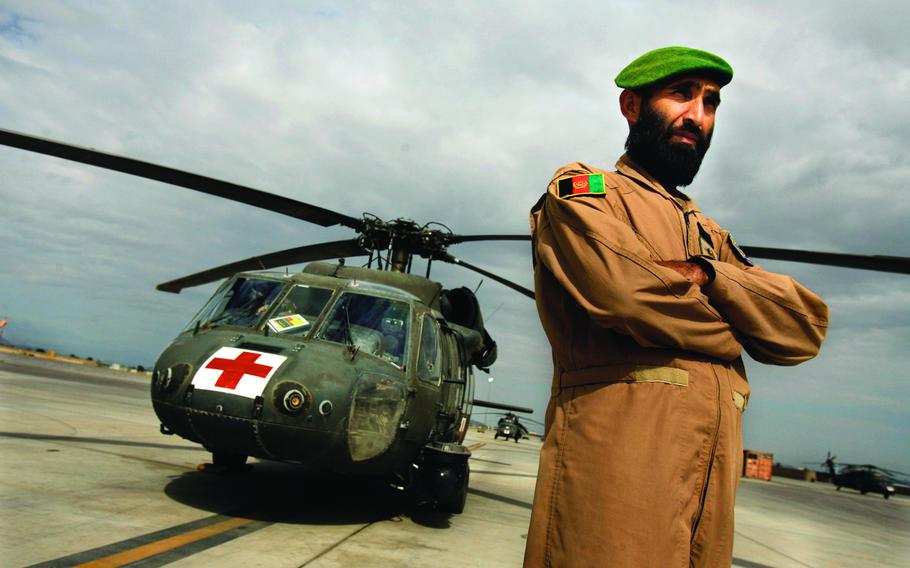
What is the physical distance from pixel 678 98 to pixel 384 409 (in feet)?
11.8

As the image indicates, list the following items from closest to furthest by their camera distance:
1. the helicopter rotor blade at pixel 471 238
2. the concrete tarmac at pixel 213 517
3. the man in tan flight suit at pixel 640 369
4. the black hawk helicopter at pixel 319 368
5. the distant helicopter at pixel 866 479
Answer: the man in tan flight suit at pixel 640 369 → the concrete tarmac at pixel 213 517 → the black hawk helicopter at pixel 319 368 → the helicopter rotor blade at pixel 471 238 → the distant helicopter at pixel 866 479

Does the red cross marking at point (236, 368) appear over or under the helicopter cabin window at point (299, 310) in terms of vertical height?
under

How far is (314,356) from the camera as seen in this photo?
4801 millimetres

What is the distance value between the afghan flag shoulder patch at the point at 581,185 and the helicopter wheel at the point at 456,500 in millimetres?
4455

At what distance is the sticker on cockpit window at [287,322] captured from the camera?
17.4 ft

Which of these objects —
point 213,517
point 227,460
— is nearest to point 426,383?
point 213,517

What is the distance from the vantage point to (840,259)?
3.99 m

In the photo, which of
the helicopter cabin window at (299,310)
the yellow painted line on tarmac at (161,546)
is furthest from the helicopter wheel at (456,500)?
the helicopter cabin window at (299,310)

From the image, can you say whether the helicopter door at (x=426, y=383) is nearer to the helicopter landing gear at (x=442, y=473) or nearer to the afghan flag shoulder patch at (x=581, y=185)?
the helicopter landing gear at (x=442, y=473)

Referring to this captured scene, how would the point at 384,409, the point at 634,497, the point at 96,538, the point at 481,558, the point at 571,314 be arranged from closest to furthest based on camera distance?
1. the point at 634,497
2. the point at 571,314
3. the point at 96,538
4. the point at 481,558
5. the point at 384,409

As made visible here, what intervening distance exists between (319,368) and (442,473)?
1.82 m

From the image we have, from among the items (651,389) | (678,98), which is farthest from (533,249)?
(678,98)

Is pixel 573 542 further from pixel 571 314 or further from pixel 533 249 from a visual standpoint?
pixel 533 249

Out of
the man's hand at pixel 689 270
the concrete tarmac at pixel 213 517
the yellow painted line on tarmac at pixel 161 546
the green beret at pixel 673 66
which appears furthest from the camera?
the concrete tarmac at pixel 213 517
